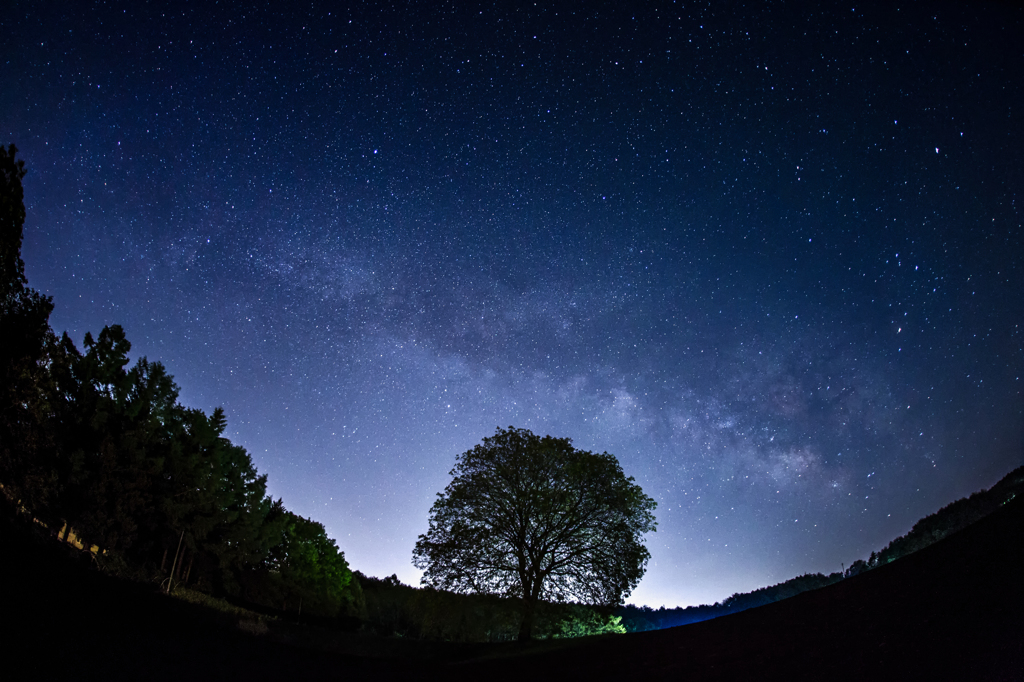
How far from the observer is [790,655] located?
21.9 ft

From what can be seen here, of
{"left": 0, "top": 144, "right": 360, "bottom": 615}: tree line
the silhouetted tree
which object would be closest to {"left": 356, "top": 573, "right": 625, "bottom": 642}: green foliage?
{"left": 0, "top": 144, "right": 360, "bottom": 615}: tree line

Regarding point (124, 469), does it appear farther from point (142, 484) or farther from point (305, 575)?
point (305, 575)

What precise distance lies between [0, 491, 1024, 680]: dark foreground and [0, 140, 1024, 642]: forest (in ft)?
6.79

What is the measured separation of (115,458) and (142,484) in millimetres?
2148

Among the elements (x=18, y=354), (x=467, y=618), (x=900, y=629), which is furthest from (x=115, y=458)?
(x=467, y=618)

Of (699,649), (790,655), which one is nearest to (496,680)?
(699,649)

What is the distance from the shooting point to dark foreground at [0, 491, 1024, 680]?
492cm

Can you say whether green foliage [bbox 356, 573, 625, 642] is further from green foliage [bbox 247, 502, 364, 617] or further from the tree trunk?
green foliage [bbox 247, 502, 364, 617]

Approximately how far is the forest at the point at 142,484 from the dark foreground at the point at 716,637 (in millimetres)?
2071

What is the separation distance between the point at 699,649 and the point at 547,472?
49.7ft

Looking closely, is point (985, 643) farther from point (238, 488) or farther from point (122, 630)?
point (238, 488)

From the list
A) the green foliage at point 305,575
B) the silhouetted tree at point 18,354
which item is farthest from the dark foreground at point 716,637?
the green foliage at point 305,575

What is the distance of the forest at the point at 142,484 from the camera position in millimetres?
16984

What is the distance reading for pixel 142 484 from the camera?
2617 centimetres
